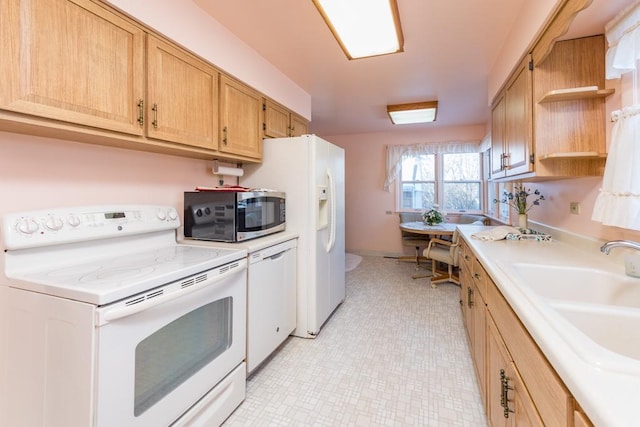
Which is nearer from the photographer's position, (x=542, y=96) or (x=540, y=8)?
(x=540, y=8)

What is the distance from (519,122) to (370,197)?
3.65m

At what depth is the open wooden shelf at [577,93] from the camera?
1549 millimetres

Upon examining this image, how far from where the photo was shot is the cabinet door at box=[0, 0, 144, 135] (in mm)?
1029

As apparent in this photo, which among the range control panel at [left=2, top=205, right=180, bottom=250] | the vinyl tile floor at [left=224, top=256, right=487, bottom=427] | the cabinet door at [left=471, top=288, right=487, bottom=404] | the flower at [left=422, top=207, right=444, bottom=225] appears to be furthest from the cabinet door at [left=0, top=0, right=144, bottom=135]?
the flower at [left=422, top=207, right=444, bottom=225]

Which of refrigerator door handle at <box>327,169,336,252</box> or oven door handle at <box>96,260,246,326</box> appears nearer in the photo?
oven door handle at <box>96,260,246,326</box>

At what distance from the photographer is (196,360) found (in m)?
1.39

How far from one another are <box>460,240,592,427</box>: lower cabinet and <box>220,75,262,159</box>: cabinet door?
184 cm

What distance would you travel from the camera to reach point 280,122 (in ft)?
9.30

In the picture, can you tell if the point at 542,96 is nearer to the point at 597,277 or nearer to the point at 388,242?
the point at 597,277

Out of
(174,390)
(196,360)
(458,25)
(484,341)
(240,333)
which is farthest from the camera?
(458,25)

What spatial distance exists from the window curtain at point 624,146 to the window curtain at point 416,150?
11.6ft

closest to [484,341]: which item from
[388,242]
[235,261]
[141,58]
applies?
[235,261]

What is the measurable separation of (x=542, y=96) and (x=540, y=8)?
46 centimetres

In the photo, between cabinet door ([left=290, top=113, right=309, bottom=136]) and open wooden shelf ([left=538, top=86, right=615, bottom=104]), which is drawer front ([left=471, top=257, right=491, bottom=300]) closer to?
open wooden shelf ([left=538, top=86, right=615, bottom=104])
